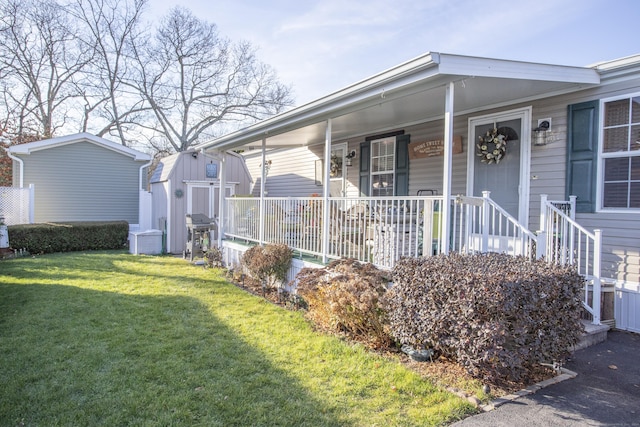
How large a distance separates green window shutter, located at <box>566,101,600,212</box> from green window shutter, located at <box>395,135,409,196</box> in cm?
275

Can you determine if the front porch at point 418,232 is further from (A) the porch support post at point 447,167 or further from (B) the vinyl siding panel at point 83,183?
(B) the vinyl siding panel at point 83,183

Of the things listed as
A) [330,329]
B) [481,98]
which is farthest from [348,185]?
[330,329]

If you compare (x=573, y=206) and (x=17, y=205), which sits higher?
(x=573, y=206)

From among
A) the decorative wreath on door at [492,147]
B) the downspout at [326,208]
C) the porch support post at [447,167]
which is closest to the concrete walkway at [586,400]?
the porch support post at [447,167]

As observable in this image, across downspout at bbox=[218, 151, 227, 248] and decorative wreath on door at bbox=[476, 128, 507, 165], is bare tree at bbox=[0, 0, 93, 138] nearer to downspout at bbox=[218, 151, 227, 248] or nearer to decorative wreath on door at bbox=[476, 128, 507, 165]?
downspout at bbox=[218, 151, 227, 248]

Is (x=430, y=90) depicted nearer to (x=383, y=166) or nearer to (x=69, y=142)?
(x=383, y=166)

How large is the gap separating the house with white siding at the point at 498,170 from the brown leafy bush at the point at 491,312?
0.84 metres

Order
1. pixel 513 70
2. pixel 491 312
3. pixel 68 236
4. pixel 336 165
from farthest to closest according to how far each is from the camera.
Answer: pixel 68 236 → pixel 336 165 → pixel 513 70 → pixel 491 312

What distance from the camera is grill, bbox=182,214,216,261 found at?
31.1 feet

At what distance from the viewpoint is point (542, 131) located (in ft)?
17.4

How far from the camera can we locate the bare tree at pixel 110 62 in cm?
2033

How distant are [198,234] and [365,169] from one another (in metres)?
4.49

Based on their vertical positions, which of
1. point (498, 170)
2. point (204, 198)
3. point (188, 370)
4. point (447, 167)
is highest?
point (498, 170)

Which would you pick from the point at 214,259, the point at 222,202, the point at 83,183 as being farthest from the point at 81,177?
the point at 214,259
